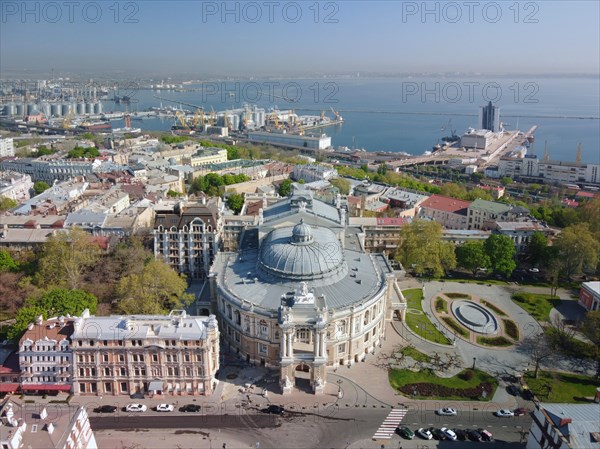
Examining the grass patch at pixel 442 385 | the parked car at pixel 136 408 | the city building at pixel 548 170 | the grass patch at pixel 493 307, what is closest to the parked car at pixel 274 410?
the parked car at pixel 136 408

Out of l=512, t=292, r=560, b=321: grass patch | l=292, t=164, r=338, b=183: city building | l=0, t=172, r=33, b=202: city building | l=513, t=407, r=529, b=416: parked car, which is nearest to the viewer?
l=513, t=407, r=529, b=416: parked car

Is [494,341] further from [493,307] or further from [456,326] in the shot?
[493,307]

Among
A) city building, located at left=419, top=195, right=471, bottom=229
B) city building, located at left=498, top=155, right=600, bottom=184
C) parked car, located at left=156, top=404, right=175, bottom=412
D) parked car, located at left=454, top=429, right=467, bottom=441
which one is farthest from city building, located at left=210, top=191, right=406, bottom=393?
city building, located at left=498, top=155, right=600, bottom=184

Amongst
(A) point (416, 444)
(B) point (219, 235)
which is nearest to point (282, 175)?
(B) point (219, 235)

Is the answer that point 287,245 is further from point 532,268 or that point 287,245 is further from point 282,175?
point 282,175

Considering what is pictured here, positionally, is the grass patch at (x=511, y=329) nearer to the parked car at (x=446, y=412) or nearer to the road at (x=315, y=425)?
the road at (x=315, y=425)

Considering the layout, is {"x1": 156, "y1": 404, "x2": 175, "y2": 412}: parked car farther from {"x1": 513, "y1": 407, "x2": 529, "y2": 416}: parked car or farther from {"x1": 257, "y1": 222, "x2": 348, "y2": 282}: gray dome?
{"x1": 513, "y1": 407, "x2": 529, "y2": 416}: parked car
